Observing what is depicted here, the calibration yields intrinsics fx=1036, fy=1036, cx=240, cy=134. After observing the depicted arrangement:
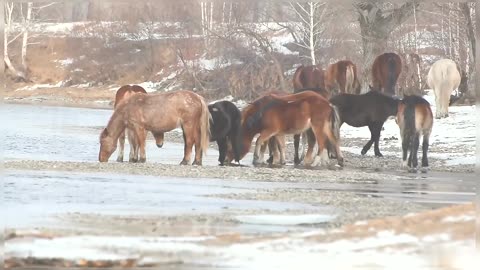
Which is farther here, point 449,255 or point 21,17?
point 21,17

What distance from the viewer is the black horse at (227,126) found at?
48.2 feet

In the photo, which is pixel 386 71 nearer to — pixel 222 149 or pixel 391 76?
pixel 391 76

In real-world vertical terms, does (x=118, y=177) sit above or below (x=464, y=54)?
below

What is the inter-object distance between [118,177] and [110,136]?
3003 millimetres

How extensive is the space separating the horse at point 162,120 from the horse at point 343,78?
19.8 feet

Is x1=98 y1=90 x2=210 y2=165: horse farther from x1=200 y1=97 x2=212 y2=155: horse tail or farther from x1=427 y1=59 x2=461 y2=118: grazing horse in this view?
x1=427 y1=59 x2=461 y2=118: grazing horse

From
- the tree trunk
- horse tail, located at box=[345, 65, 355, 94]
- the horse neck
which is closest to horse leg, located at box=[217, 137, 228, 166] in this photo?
the horse neck

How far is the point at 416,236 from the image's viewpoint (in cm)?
721

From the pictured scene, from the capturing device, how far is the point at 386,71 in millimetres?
20047

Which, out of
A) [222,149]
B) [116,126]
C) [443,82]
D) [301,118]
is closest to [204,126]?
[222,149]

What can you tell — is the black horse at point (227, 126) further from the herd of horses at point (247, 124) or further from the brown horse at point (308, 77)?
the brown horse at point (308, 77)

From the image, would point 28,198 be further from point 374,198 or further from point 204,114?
point 204,114

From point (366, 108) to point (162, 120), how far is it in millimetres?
3714

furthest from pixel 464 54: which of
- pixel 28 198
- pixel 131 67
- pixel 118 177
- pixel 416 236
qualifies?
pixel 416 236
